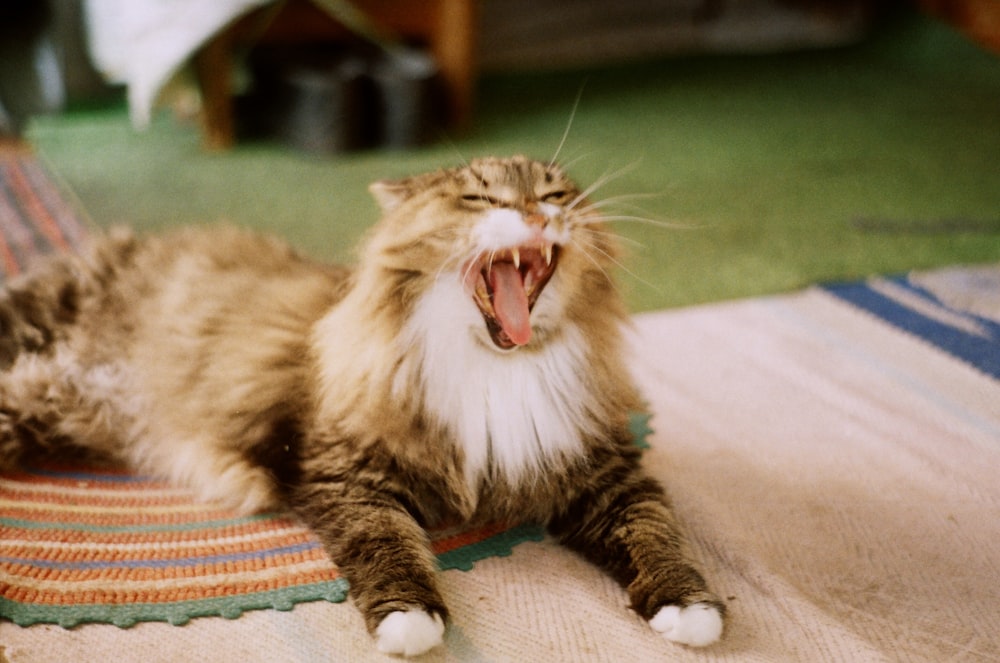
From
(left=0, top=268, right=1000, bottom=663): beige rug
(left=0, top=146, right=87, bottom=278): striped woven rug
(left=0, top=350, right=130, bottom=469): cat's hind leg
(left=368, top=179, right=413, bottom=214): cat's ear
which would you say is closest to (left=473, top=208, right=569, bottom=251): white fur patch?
(left=368, top=179, right=413, bottom=214): cat's ear

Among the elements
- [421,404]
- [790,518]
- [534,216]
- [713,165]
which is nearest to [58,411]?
[421,404]

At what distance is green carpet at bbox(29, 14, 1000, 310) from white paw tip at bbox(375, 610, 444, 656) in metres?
1.31

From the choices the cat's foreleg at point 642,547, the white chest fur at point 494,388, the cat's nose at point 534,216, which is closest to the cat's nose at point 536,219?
the cat's nose at point 534,216

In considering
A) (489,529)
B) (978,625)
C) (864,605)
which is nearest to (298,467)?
(489,529)

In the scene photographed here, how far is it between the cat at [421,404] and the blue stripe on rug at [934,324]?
3.16 ft

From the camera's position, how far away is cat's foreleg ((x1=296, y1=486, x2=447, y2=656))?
3.64 feet

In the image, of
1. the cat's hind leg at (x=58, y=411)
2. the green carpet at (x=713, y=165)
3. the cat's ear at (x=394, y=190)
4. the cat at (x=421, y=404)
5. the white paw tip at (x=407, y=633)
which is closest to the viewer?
the white paw tip at (x=407, y=633)

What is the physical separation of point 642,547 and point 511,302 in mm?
388

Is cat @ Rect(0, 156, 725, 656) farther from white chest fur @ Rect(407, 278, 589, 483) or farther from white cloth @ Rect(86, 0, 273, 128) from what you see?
white cloth @ Rect(86, 0, 273, 128)

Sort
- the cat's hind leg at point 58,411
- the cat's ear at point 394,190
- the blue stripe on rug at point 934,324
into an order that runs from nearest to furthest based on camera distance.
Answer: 1. the cat's ear at point 394,190
2. the cat's hind leg at point 58,411
3. the blue stripe on rug at point 934,324

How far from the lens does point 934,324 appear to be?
6.95 feet

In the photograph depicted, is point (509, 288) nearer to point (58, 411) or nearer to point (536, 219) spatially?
point (536, 219)

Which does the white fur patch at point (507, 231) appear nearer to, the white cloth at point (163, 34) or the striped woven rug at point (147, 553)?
the striped woven rug at point (147, 553)

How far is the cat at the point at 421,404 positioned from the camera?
121 cm
